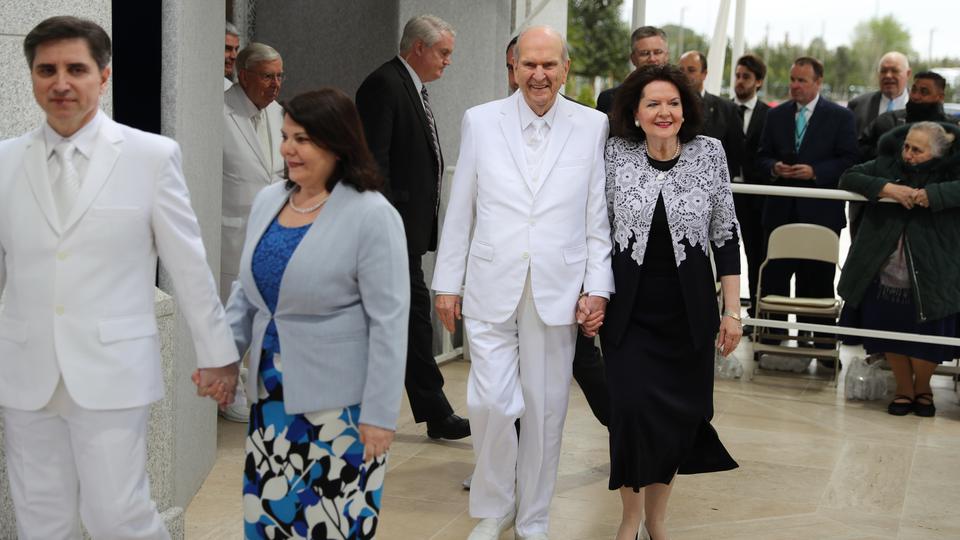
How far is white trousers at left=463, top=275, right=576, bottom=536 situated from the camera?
451 centimetres

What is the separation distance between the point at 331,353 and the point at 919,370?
17.2 feet

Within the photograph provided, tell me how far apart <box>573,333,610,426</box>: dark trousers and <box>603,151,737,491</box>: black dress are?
728mm

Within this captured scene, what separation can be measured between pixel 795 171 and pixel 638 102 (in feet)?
14.9

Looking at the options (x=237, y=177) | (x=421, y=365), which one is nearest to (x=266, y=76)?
(x=237, y=177)

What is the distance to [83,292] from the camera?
10.2ft

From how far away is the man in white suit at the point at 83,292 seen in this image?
3.11 metres

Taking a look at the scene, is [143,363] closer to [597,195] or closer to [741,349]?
[597,195]

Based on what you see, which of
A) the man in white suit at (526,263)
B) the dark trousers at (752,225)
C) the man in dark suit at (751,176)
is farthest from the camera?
the dark trousers at (752,225)

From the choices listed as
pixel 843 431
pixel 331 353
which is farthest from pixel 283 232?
pixel 843 431

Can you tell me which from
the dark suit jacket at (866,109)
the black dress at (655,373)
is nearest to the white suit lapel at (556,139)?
the black dress at (655,373)

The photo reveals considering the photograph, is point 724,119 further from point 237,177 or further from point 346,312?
point 346,312

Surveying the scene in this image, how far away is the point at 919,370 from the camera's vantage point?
24.6 feet

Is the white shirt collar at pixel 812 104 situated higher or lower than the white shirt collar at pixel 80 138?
higher

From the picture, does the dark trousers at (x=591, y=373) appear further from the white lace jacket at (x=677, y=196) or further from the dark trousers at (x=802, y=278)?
the dark trousers at (x=802, y=278)
